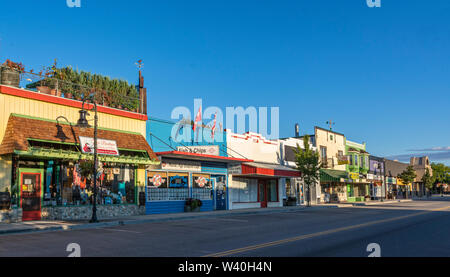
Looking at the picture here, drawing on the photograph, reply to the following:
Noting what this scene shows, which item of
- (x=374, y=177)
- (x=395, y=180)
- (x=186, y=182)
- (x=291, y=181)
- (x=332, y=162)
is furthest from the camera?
(x=395, y=180)

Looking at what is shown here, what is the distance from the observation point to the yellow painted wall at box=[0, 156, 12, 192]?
61.3 feet

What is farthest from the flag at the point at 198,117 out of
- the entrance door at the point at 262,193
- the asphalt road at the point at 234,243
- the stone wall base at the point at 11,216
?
the asphalt road at the point at 234,243

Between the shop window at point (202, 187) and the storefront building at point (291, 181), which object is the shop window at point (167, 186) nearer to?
the shop window at point (202, 187)

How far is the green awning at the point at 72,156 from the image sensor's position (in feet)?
60.2

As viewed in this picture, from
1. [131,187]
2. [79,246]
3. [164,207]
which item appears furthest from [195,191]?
[79,246]

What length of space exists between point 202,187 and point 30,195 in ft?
40.9

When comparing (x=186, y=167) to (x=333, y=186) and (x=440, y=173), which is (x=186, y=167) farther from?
(x=440, y=173)

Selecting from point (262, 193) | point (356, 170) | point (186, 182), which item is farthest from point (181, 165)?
point (356, 170)

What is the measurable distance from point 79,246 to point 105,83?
15.2 metres

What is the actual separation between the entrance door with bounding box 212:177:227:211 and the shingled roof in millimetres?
7817

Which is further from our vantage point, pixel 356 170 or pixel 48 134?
pixel 356 170

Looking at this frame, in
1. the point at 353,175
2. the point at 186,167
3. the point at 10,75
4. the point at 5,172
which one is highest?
the point at 10,75

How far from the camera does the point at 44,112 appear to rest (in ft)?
68.0
